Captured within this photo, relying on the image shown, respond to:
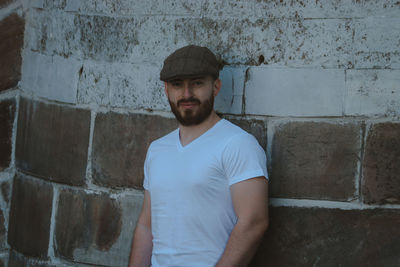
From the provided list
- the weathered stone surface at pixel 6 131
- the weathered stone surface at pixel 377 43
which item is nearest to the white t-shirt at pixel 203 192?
the weathered stone surface at pixel 377 43

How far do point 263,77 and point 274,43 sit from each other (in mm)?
185

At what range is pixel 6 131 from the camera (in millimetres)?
3357

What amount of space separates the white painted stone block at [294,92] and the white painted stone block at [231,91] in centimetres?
4

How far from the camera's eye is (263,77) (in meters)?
2.64

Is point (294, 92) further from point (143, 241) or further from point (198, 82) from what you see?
point (143, 241)

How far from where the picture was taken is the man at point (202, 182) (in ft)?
7.42

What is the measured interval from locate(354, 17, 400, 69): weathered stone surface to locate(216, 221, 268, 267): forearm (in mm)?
977

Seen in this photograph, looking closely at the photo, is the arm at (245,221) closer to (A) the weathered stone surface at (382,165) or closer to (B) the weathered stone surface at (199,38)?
(A) the weathered stone surface at (382,165)

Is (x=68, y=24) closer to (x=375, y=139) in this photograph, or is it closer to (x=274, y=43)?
(x=274, y=43)

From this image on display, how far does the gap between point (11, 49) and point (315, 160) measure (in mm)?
2113

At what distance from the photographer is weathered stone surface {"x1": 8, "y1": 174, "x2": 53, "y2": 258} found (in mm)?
3119

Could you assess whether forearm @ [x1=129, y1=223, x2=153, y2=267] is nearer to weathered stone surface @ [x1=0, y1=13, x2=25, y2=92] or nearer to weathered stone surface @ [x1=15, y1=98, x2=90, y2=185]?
weathered stone surface @ [x1=15, y1=98, x2=90, y2=185]

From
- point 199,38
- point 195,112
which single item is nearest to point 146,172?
point 195,112

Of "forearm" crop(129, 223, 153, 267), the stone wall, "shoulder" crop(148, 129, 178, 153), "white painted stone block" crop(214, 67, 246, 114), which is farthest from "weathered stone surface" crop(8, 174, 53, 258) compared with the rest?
"white painted stone block" crop(214, 67, 246, 114)
